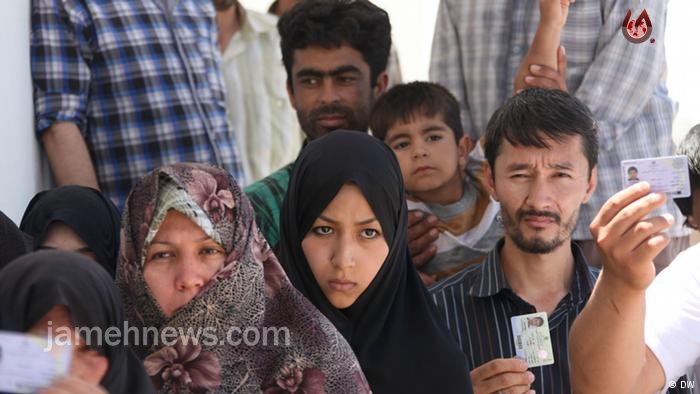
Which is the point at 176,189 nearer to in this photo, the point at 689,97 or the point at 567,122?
the point at 567,122

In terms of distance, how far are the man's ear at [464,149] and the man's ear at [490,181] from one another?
43 centimetres

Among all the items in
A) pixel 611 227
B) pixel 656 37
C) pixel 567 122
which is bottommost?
pixel 611 227

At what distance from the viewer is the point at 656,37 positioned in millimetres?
5234

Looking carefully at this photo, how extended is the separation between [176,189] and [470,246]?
1.53m

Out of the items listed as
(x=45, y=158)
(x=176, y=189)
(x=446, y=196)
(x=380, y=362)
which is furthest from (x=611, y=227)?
(x=45, y=158)

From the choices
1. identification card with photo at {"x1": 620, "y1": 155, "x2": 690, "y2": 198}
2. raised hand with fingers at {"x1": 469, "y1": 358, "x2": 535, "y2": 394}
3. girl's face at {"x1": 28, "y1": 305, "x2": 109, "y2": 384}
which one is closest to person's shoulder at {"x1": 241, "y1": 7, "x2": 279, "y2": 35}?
raised hand with fingers at {"x1": 469, "y1": 358, "x2": 535, "y2": 394}

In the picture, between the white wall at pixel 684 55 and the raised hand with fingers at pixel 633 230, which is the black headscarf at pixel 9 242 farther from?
the white wall at pixel 684 55

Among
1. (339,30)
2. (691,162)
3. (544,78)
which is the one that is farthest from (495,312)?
(339,30)

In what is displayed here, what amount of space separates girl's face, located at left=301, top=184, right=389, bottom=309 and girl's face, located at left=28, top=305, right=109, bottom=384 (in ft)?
3.54

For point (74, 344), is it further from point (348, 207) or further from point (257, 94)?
point (257, 94)

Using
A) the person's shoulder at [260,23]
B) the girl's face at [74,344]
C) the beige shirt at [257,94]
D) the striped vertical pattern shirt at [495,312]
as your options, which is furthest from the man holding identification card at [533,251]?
the person's shoulder at [260,23]

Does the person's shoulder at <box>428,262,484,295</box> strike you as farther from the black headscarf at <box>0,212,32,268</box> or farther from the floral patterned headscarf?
the black headscarf at <box>0,212,32,268</box>

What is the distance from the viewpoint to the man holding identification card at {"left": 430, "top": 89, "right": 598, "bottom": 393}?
4254mm

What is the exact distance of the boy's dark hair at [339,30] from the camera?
5234 millimetres
